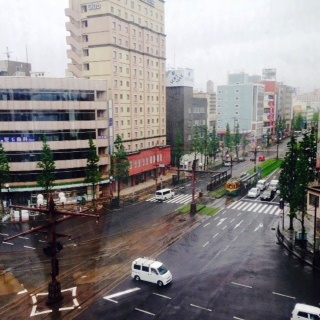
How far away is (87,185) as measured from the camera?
54594mm

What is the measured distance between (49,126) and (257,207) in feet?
103

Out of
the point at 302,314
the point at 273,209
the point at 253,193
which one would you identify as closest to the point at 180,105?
the point at 253,193

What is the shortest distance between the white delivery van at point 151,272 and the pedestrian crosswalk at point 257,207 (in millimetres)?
24761

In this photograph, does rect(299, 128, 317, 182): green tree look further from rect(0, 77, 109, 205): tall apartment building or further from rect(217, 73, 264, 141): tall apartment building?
rect(217, 73, 264, 141): tall apartment building

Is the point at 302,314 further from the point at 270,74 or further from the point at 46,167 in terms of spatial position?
the point at 270,74

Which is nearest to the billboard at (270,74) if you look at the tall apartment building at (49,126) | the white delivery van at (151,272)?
the tall apartment building at (49,126)

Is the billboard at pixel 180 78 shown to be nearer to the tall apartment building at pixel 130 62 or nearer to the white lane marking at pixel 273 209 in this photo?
the tall apartment building at pixel 130 62

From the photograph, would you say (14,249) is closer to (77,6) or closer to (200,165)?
(77,6)

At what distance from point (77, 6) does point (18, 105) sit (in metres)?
22.3

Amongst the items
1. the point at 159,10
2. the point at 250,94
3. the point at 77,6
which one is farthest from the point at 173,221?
the point at 250,94

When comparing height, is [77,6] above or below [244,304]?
above

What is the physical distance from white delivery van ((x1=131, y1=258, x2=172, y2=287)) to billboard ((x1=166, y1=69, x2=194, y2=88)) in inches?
2330

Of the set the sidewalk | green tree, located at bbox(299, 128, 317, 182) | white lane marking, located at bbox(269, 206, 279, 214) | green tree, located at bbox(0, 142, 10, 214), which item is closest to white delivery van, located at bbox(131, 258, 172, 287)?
the sidewalk

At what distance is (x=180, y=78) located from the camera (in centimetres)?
8100
